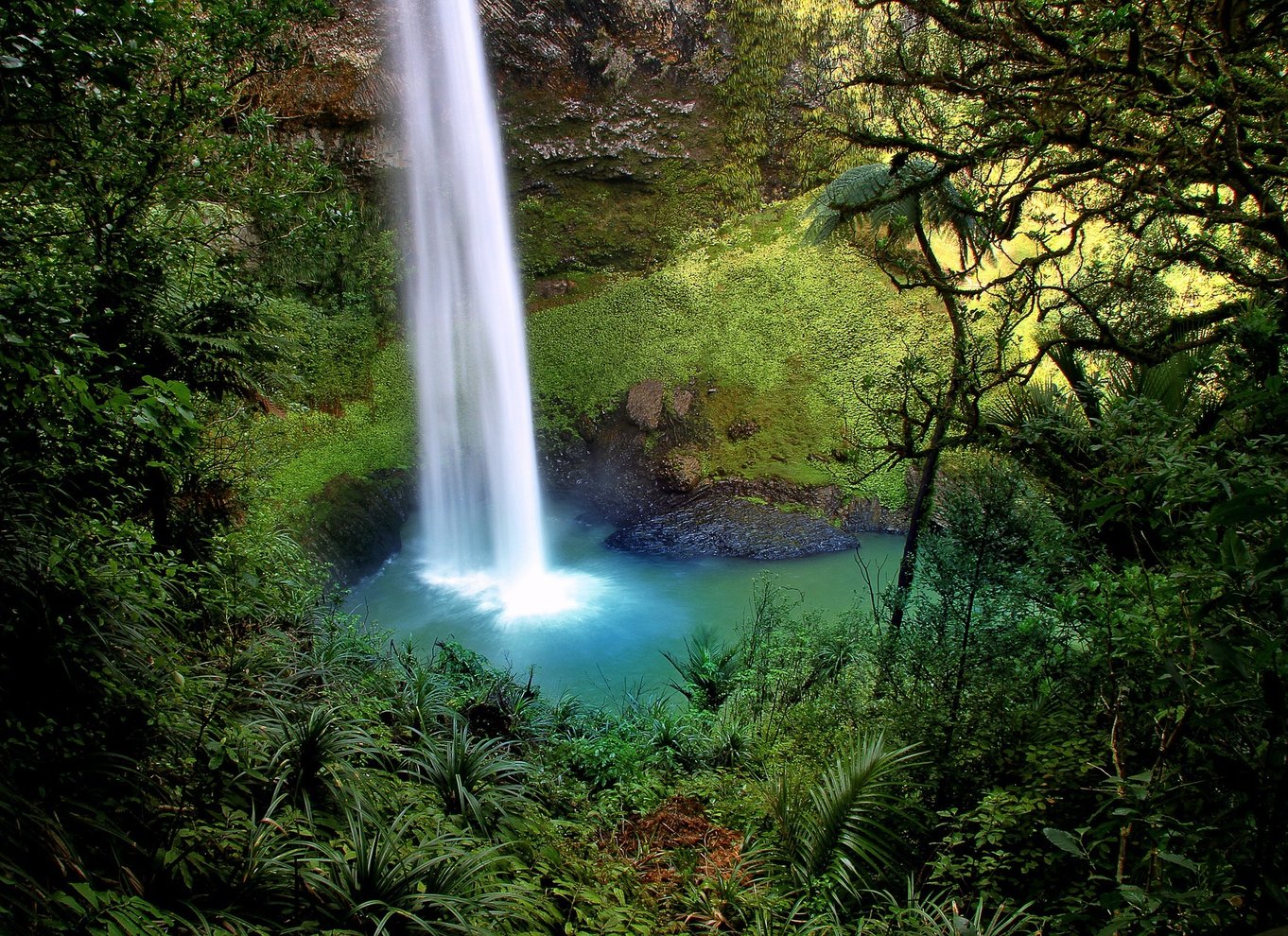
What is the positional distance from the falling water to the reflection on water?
40.9 inches

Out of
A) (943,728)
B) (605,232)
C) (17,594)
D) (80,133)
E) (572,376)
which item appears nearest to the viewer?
(17,594)

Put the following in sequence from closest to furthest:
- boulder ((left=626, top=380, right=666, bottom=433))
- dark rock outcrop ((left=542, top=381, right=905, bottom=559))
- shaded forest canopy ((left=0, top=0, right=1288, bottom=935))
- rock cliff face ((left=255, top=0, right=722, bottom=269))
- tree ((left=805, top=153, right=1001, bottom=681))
A: shaded forest canopy ((left=0, top=0, right=1288, bottom=935)), tree ((left=805, top=153, right=1001, bottom=681)), dark rock outcrop ((left=542, top=381, right=905, bottom=559)), boulder ((left=626, top=380, right=666, bottom=433)), rock cliff face ((left=255, top=0, right=722, bottom=269))

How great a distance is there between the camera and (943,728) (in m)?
3.83

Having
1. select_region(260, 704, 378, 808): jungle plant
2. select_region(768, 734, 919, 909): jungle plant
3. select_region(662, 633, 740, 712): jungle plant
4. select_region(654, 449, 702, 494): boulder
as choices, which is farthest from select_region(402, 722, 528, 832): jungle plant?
select_region(654, 449, 702, 494): boulder

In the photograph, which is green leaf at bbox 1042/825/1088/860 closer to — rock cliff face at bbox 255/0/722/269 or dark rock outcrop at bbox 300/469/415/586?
dark rock outcrop at bbox 300/469/415/586

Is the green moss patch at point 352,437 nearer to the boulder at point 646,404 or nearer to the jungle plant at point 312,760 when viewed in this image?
the boulder at point 646,404

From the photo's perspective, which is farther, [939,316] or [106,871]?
[939,316]

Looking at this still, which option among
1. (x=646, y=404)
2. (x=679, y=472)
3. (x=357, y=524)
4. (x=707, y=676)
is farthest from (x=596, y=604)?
(x=646, y=404)

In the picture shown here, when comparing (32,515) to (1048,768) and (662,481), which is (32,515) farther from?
(662,481)

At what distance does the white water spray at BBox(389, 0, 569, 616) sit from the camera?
12.7 metres

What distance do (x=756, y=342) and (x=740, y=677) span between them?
9485 mm

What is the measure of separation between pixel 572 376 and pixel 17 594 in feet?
41.9

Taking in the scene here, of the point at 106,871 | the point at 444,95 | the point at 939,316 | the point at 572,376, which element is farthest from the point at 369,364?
the point at 106,871

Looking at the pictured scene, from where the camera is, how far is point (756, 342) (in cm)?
1487
